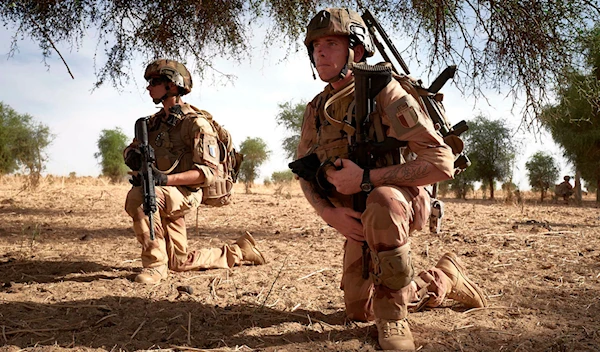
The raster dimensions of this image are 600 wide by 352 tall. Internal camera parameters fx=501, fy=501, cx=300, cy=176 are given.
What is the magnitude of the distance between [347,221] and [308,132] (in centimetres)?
71

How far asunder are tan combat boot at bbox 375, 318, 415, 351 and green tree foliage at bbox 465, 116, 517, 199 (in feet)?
95.8

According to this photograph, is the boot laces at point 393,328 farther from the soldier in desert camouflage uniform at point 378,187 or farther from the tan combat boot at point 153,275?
the tan combat boot at point 153,275

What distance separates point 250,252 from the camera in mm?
4918

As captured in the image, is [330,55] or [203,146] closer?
[330,55]

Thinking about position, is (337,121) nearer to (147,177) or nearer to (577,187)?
(147,177)

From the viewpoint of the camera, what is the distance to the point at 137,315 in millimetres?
3309

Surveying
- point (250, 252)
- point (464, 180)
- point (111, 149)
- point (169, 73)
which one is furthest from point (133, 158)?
point (111, 149)

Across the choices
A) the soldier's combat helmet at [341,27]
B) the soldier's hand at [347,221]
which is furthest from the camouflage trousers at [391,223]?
the soldier's combat helmet at [341,27]

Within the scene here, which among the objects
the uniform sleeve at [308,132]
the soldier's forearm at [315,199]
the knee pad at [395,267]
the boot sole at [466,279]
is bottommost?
the boot sole at [466,279]

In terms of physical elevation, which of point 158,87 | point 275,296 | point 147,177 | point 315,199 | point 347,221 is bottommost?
point 275,296

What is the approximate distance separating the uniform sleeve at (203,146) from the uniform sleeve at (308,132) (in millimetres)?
1549

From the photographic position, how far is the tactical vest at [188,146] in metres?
4.59

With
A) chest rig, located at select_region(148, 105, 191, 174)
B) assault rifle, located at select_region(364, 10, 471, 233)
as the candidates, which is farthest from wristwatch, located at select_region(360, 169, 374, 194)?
chest rig, located at select_region(148, 105, 191, 174)

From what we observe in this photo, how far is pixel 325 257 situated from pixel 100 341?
2.76 metres
